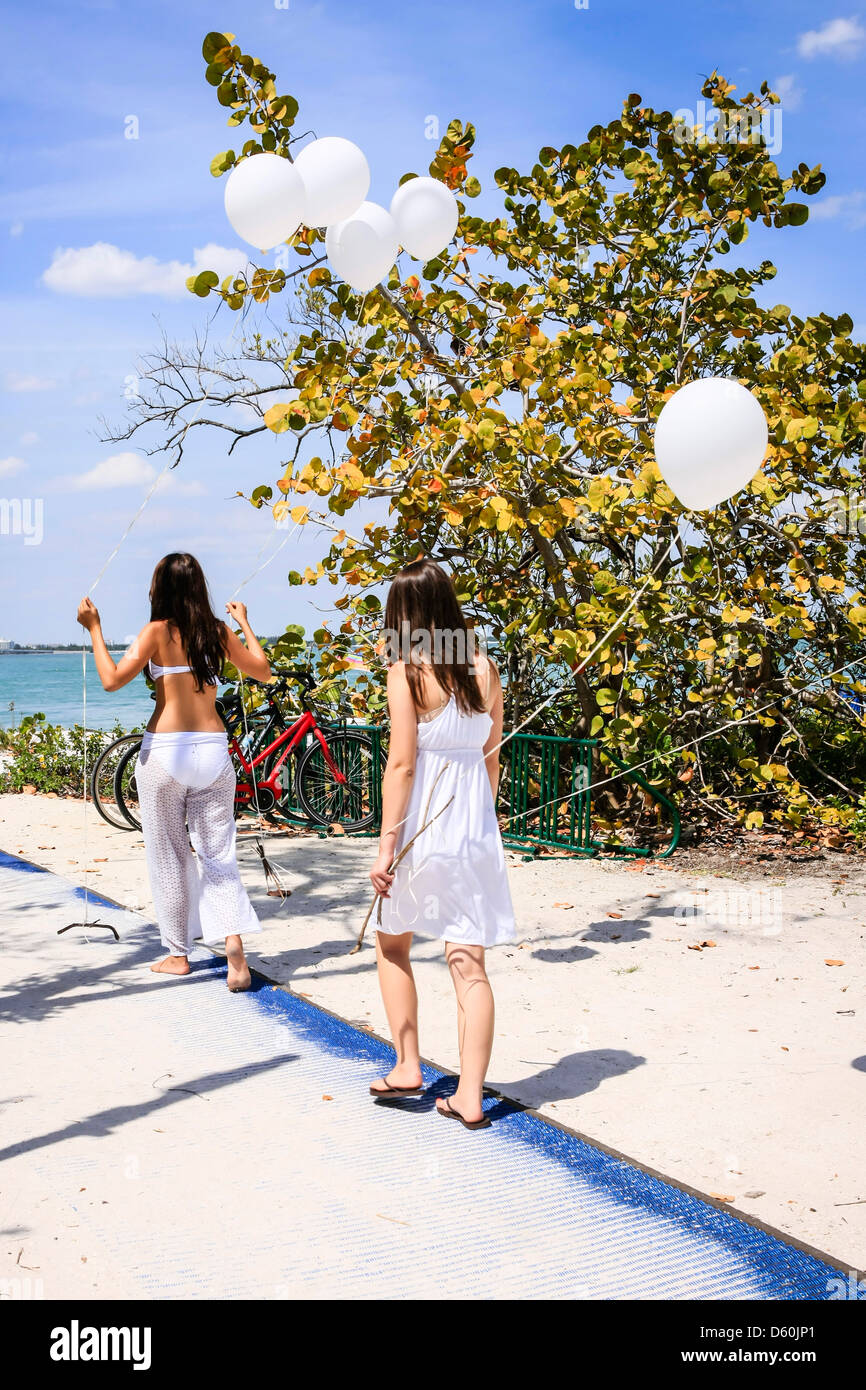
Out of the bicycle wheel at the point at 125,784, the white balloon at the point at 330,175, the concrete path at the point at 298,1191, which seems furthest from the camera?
the bicycle wheel at the point at 125,784

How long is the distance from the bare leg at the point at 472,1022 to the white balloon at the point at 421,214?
4.37 meters

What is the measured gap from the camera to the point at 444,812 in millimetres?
3516

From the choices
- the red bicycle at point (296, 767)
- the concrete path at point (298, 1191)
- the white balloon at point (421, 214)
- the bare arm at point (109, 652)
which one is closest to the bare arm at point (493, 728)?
the concrete path at point (298, 1191)

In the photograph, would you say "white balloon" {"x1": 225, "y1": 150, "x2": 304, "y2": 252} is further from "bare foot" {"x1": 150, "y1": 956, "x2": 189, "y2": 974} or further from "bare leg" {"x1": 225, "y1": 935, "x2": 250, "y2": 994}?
"bare foot" {"x1": 150, "y1": 956, "x2": 189, "y2": 974}

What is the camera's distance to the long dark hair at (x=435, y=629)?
346cm

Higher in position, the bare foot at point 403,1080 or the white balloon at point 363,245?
the white balloon at point 363,245

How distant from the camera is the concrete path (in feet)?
8.74

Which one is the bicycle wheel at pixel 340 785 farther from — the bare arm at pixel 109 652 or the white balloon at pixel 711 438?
the white balloon at pixel 711 438

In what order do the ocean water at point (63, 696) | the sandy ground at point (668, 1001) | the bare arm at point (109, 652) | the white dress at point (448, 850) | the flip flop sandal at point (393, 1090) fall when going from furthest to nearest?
the ocean water at point (63, 696) → the bare arm at point (109, 652) → the flip flop sandal at point (393, 1090) → the white dress at point (448, 850) → the sandy ground at point (668, 1001)

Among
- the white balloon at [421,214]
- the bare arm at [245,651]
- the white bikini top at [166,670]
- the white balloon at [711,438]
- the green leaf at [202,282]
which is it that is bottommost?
the white bikini top at [166,670]

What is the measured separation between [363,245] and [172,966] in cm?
387

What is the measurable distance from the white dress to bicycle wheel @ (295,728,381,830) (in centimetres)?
527
